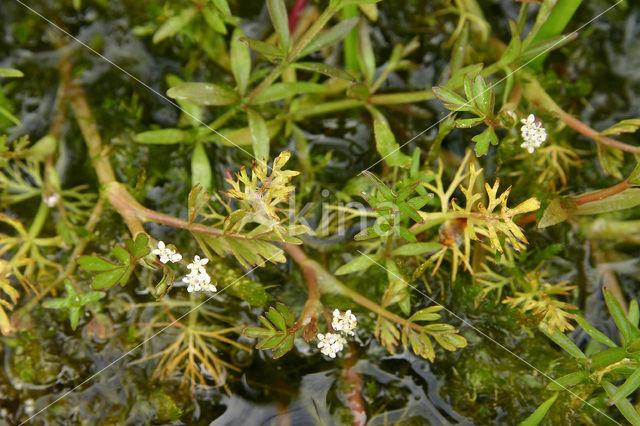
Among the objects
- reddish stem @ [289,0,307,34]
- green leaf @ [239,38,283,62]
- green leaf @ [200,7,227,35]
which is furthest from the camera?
reddish stem @ [289,0,307,34]

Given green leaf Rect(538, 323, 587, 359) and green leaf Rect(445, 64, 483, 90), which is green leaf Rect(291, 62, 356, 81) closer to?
green leaf Rect(445, 64, 483, 90)

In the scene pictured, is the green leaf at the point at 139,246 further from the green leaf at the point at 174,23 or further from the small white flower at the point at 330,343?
the green leaf at the point at 174,23

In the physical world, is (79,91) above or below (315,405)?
above

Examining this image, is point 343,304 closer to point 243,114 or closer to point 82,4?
point 243,114

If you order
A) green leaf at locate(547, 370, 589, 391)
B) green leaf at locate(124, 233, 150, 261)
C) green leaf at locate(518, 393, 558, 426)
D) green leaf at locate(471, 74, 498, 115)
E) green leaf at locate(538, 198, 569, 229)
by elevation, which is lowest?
green leaf at locate(518, 393, 558, 426)

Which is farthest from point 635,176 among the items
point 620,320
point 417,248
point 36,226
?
point 36,226

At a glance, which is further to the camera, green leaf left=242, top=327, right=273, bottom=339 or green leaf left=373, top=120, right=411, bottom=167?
green leaf left=373, top=120, right=411, bottom=167

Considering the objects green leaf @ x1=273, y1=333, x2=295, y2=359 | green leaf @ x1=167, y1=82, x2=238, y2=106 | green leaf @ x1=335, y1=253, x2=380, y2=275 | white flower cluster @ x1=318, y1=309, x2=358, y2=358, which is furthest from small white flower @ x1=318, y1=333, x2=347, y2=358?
green leaf @ x1=167, y1=82, x2=238, y2=106

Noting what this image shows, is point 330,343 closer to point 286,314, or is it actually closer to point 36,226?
point 286,314

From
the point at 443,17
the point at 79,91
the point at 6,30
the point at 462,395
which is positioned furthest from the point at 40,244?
the point at 443,17
